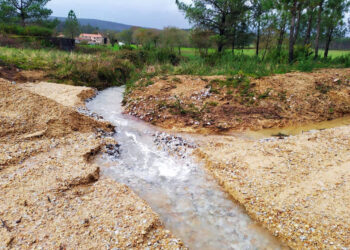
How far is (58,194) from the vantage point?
4.17 metres

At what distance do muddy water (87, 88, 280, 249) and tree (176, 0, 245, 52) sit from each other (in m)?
16.7

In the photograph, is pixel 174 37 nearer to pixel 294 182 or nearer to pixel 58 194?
pixel 294 182

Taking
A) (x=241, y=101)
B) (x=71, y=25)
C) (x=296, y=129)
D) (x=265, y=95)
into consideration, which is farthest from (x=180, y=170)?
(x=71, y=25)

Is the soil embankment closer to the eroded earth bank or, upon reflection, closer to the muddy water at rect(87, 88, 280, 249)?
the eroded earth bank

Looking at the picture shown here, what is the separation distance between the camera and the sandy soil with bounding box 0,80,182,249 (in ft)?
11.0

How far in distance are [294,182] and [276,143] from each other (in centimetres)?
187

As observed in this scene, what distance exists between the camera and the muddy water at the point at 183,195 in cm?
372

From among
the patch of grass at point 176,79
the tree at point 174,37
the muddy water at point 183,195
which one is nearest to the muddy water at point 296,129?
the muddy water at point 183,195

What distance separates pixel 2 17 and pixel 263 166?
140 feet

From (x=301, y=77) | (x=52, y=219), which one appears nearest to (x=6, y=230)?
(x=52, y=219)

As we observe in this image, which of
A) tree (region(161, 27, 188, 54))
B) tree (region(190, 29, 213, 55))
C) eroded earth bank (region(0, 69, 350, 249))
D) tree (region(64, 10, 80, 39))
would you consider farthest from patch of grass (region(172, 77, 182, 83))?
tree (region(64, 10, 80, 39))

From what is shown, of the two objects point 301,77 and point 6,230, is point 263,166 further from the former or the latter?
point 301,77

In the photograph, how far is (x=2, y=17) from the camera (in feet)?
112

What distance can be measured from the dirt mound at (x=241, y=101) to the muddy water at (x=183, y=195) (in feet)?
6.50
